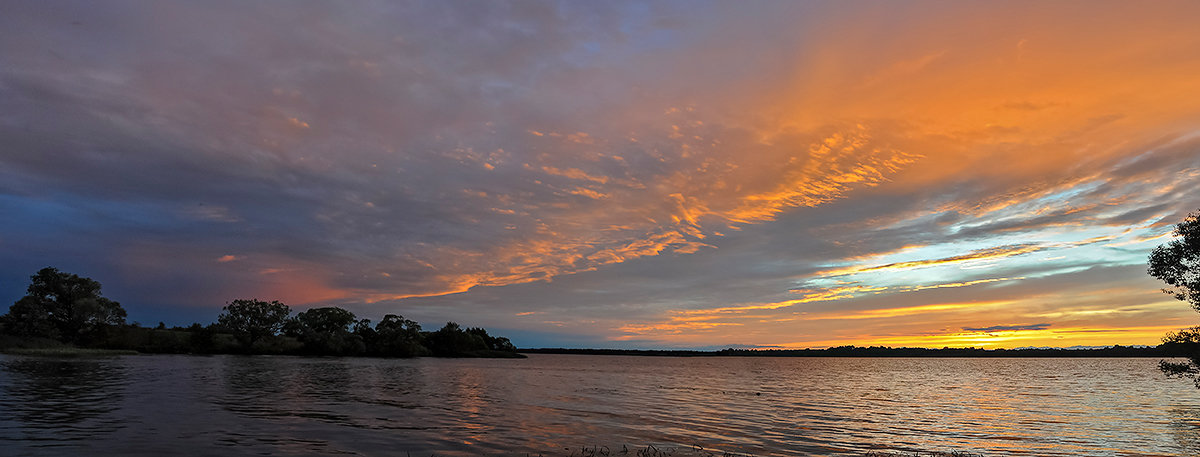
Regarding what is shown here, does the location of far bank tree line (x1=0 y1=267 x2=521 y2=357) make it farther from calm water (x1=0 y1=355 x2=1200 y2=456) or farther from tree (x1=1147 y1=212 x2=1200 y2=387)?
tree (x1=1147 y1=212 x2=1200 y2=387)

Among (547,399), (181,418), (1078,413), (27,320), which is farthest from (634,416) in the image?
(27,320)

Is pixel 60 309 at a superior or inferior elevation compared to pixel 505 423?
superior

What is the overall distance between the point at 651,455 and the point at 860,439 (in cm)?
1514

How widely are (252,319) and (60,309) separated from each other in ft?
196

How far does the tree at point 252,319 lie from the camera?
187750 millimetres

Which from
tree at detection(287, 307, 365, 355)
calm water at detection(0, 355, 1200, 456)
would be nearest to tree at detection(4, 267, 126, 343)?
tree at detection(287, 307, 365, 355)

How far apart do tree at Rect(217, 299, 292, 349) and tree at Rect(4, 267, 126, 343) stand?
161 feet

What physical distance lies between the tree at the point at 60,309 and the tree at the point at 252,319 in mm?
49084

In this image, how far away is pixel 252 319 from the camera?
191500mm

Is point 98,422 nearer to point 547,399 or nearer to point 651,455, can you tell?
point 651,455

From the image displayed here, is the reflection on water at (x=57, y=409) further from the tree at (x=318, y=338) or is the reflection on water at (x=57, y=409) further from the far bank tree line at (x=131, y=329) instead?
the tree at (x=318, y=338)

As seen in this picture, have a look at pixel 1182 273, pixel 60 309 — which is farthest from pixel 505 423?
pixel 60 309

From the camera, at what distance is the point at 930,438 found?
1298 inches

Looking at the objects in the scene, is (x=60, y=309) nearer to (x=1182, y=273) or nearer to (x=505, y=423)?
(x=505, y=423)
